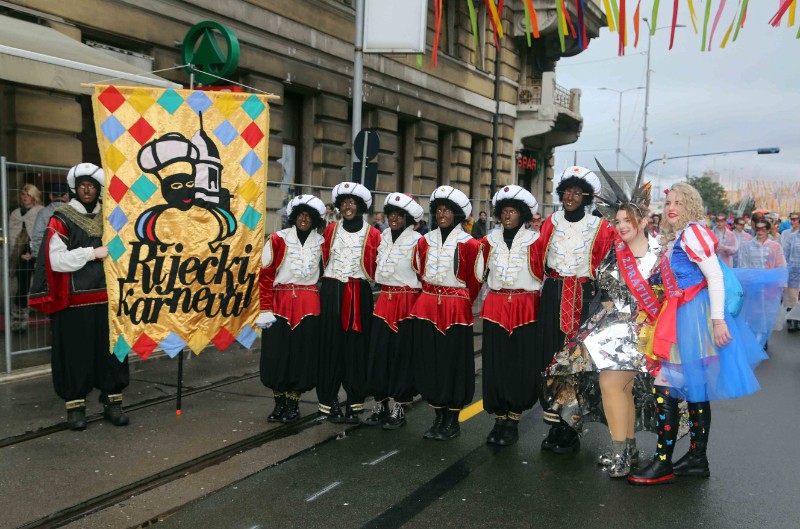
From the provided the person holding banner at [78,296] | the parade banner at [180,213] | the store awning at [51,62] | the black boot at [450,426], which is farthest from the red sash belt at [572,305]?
the store awning at [51,62]

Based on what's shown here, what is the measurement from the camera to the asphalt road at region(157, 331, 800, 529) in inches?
161

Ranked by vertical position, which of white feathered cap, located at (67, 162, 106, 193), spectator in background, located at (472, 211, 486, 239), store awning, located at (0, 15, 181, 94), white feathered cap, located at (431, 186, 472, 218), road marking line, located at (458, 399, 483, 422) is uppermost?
store awning, located at (0, 15, 181, 94)

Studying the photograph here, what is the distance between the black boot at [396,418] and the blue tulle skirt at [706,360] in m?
2.26

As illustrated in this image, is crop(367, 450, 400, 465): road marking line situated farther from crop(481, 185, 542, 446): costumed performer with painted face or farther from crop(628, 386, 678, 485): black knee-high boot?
crop(628, 386, 678, 485): black knee-high boot

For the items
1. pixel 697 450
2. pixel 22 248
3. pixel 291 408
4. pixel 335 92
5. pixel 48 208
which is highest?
pixel 335 92

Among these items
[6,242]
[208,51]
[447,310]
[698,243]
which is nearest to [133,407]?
[6,242]

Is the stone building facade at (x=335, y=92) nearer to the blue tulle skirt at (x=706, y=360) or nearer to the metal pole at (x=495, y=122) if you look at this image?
the metal pole at (x=495, y=122)

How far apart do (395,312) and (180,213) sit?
1.83 m

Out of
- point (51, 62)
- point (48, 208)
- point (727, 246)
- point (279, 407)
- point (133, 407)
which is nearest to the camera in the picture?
point (279, 407)

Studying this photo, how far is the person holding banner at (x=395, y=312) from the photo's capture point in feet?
18.9

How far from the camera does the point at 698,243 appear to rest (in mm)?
4488

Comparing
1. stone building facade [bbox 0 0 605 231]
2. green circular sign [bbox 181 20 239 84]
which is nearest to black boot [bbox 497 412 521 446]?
green circular sign [bbox 181 20 239 84]

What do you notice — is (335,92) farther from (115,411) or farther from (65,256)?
(115,411)

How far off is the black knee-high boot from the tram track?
3987 millimetres
